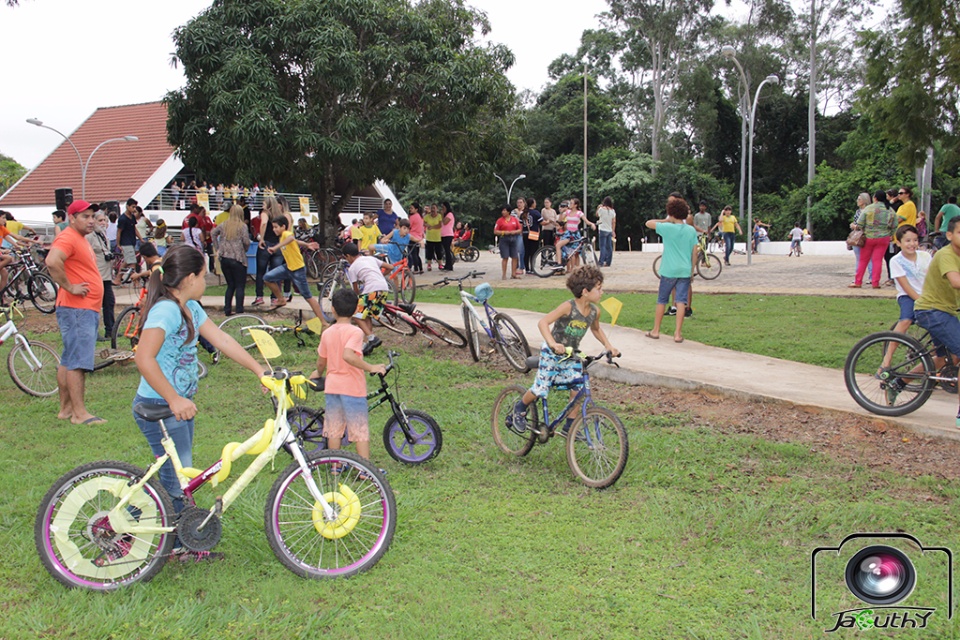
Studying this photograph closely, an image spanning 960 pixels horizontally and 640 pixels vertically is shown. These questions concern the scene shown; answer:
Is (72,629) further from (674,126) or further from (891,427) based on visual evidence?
(674,126)

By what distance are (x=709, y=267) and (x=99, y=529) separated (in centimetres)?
1534

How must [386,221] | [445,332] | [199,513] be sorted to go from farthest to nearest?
[386,221], [445,332], [199,513]

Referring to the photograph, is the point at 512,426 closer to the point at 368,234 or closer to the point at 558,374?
the point at 558,374

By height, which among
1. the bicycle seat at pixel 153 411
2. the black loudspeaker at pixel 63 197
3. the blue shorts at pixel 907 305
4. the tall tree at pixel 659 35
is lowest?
the bicycle seat at pixel 153 411

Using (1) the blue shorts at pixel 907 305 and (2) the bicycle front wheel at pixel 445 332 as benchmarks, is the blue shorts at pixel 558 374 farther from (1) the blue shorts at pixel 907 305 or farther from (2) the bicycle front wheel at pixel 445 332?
(2) the bicycle front wheel at pixel 445 332

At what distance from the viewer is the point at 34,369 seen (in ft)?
25.9

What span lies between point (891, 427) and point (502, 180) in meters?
48.9

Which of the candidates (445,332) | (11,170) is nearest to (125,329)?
(445,332)

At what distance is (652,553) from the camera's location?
4.39 meters

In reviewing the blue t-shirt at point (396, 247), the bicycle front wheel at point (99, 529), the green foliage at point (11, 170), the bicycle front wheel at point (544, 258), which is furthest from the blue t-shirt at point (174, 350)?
the green foliage at point (11, 170)

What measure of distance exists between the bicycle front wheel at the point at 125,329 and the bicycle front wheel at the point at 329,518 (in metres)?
6.24

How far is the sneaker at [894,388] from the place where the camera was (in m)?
6.57

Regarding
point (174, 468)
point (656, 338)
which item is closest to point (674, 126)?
point (656, 338)

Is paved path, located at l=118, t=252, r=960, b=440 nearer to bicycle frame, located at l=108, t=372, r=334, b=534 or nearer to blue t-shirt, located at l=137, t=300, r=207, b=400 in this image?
bicycle frame, located at l=108, t=372, r=334, b=534
